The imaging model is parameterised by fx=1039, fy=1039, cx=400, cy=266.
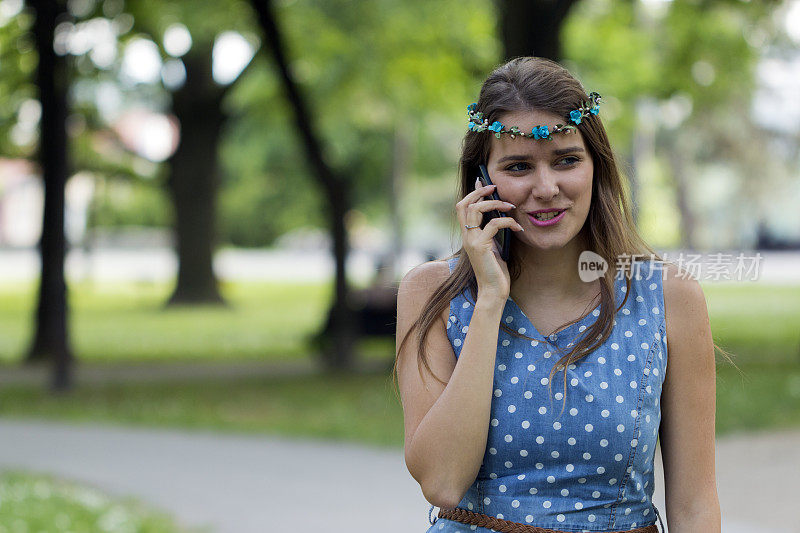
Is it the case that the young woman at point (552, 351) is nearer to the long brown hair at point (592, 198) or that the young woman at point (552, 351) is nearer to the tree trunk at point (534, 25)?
the long brown hair at point (592, 198)

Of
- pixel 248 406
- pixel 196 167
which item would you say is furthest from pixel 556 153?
pixel 196 167

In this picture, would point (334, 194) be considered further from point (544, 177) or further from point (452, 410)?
point (452, 410)

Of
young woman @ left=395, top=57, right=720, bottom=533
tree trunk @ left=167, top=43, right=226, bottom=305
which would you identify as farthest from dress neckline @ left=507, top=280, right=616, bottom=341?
tree trunk @ left=167, top=43, right=226, bottom=305

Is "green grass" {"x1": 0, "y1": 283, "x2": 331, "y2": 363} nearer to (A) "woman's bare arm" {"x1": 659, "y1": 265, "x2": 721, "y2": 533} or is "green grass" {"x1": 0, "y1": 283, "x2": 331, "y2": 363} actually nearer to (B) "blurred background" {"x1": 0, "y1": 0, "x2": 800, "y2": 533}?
(B) "blurred background" {"x1": 0, "y1": 0, "x2": 800, "y2": 533}

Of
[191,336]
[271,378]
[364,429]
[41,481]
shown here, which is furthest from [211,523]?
[191,336]

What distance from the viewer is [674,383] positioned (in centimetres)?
238

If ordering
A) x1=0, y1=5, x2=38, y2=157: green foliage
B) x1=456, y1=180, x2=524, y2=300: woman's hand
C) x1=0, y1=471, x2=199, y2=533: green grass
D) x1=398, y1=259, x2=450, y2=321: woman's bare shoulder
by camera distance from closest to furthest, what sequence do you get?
x1=456, y1=180, x2=524, y2=300: woman's hand
x1=398, y1=259, x2=450, y2=321: woman's bare shoulder
x1=0, y1=471, x2=199, y2=533: green grass
x1=0, y1=5, x2=38, y2=157: green foliage

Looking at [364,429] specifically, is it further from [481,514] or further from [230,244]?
[230,244]

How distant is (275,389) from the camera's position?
13945 mm

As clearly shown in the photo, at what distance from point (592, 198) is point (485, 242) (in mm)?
318

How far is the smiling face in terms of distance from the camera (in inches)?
93.7

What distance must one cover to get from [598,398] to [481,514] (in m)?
0.37

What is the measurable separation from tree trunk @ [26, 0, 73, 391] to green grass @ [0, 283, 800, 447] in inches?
25.3

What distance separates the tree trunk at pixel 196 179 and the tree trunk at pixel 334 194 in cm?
1477
